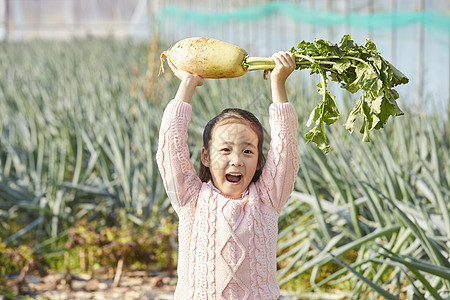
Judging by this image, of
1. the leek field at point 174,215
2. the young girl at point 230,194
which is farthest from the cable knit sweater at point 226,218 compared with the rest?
the leek field at point 174,215

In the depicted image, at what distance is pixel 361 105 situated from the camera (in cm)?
143

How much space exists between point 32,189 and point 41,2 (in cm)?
2366

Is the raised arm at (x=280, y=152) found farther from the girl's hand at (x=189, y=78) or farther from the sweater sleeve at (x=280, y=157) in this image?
the girl's hand at (x=189, y=78)

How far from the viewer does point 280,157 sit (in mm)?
1535

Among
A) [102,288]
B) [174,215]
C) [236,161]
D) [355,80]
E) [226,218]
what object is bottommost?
[102,288]

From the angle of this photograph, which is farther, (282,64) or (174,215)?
(174,215)

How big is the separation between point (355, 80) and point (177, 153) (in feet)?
1.38

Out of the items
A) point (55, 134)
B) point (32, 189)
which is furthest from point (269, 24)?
point (32, 189)

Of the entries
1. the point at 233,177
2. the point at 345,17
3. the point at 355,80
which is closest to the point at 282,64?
the point at 355,80

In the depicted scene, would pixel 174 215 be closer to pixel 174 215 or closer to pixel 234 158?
pixel 174 215

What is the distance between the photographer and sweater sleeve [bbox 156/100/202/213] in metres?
1.53

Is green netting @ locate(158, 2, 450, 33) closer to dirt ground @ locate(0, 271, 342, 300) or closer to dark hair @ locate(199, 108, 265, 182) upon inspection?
dirt ground @ locate(0, 271, 342, 300)

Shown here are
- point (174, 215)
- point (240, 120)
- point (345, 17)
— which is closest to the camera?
point (240, 120)

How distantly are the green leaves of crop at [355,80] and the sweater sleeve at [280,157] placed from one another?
0.07 metres
